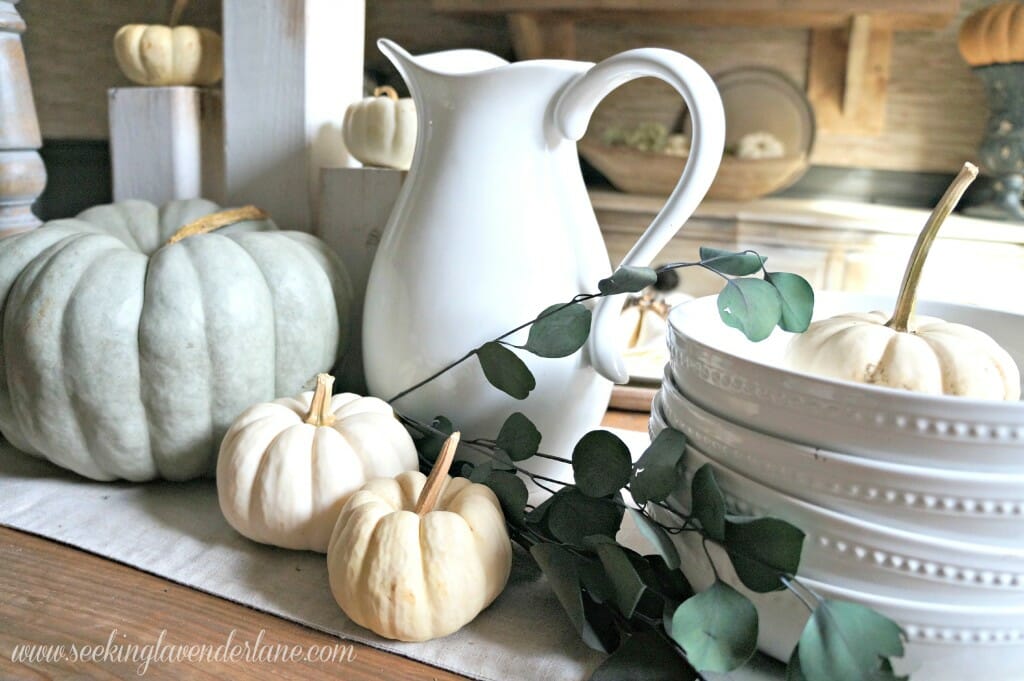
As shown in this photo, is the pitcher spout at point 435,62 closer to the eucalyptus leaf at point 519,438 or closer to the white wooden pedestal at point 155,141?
the eucalyptus leaf at point 519,438

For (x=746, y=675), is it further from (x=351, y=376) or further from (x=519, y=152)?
(x=351, y=376)

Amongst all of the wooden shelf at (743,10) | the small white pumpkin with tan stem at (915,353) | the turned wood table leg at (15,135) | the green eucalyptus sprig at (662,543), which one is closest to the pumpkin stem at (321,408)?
the green eucalyptus sprig at (662,543)

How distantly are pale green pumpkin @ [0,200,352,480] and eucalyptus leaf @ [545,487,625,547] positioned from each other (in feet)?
0.94

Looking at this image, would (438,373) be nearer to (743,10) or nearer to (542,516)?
(542,516)

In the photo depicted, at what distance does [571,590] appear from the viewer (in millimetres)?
431

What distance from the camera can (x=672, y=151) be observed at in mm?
2113

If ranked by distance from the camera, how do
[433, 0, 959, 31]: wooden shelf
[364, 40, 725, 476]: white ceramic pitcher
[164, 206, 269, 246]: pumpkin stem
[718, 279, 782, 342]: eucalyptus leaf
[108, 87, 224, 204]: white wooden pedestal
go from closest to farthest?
[718, 279, 782, 342]: eucalyptus leaf → [364, 40, 725, 476]: white ceramic pitcher → [164, 206, 269, 246]: pumpkin stem → [108, 87, 224, 204]: white wooden pedestal → [433, 0, 959, 31]: wooden shelf

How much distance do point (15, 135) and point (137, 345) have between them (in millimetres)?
360

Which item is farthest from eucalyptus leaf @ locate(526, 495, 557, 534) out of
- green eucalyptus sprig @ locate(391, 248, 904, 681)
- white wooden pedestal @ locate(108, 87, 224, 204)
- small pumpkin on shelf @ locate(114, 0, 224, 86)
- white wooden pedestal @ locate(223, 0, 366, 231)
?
small pumpkin on shelf @ locate(114, 0, 224, 86)

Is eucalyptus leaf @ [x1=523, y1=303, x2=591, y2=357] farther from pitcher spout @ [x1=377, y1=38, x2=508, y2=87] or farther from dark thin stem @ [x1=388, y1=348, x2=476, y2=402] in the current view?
pitcher spout @ [x1=377, y1=38, x2=508, y2=87]

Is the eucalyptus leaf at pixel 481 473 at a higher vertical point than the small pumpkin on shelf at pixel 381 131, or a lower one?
lower

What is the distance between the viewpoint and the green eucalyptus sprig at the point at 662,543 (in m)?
0.36

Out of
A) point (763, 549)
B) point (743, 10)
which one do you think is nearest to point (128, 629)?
point (763, 549)

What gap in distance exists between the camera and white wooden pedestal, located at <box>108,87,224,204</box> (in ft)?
2.94
